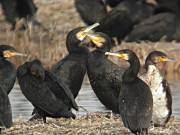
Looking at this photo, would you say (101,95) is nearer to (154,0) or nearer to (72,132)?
(72,132)

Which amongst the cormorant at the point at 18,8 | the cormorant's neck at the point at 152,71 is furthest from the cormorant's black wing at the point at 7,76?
the cormorant at the point at 18,8

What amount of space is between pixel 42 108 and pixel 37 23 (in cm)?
1504

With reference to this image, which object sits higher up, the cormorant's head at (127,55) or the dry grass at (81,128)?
the cormorant's head at (127,55)

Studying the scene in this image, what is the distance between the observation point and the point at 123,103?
10477 millimetres

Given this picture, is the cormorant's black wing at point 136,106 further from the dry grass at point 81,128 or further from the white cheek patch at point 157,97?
the white cheek patch at point 157,97

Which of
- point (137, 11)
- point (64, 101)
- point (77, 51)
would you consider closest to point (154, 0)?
point (137, 11)

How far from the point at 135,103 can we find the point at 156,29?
1378 cm

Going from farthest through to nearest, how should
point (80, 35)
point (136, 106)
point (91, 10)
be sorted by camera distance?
point (91, 10)
point (80, 35)
point (136, 106)

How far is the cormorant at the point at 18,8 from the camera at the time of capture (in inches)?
1050

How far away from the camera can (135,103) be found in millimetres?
10375

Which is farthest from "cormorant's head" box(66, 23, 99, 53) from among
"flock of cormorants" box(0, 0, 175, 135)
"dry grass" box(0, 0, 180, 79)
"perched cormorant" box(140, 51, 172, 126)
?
"dry grass" box(0, 0, 180, 79)

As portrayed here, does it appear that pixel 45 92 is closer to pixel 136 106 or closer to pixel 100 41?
pixel 136 106

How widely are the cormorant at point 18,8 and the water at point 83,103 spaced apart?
824 cm

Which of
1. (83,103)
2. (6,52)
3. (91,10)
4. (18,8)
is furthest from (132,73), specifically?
(18,8)
